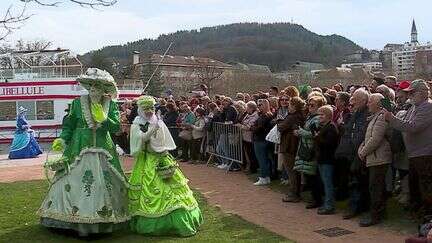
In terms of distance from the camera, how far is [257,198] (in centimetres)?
1012

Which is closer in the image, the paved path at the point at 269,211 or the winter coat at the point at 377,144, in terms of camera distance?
the paved path at the point at 269,211

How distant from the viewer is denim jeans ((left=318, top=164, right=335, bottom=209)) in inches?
338

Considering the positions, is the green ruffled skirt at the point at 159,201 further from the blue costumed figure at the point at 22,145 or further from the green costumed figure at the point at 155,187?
the blue costumed figure at the point at 22,145

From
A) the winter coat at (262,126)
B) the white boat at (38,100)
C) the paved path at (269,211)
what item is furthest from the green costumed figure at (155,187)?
the white boat at (38,100)

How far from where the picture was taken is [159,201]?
758cm

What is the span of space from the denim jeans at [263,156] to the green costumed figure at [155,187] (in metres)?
3.39

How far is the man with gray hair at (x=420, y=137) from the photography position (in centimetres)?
734

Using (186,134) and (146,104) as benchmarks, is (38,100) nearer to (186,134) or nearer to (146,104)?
(186,134)

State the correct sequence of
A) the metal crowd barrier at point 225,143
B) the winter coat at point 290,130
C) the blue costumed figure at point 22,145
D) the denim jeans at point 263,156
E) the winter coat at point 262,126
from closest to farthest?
the winter coat at point 290,130 → the winter coat at point 262,126 → the denim jeans at point 263,156 → the metal crowd barrier at point 225,143 → the blue costumed figure at point 22,145

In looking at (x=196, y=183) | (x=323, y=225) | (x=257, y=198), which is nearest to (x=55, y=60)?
(x=196, y=183)

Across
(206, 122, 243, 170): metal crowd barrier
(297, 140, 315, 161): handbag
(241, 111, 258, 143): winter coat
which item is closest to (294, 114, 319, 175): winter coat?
(297, 140, 315, 161): handbag

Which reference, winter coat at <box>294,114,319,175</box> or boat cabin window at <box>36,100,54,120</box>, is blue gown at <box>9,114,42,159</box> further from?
winter coat at <box>294,114,319,175</box>

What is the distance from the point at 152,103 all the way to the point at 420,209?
3.86m

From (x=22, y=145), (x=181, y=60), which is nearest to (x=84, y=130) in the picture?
(x=22, y=145)
